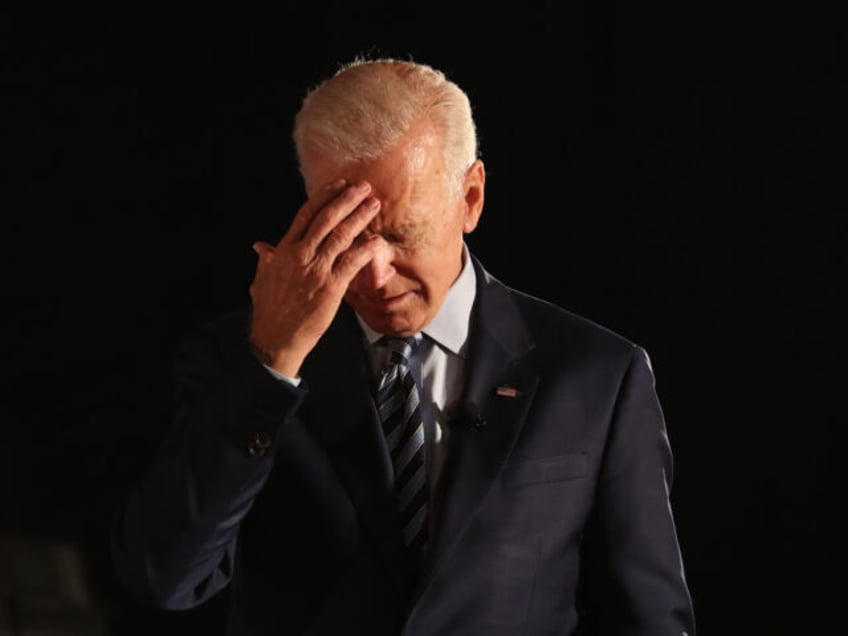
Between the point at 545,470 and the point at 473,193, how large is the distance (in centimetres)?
41

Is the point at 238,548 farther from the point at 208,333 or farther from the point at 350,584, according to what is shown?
the point at 208,333

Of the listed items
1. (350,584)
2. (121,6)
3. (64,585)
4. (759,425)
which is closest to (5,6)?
(121,6)

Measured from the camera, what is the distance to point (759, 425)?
2.60 meters

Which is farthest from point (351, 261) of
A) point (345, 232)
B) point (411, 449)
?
point (411, 449)

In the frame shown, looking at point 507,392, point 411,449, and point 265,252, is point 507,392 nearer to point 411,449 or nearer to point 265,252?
point 411,449

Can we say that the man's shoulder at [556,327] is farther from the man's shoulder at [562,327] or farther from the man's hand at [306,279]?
the man's hand at [306,279]

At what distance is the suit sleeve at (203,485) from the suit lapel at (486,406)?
0.85 feet

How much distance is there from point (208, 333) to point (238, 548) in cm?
31

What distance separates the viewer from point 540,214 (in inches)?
105

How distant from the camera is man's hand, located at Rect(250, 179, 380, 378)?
1663 mm

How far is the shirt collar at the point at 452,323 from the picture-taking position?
1909mm

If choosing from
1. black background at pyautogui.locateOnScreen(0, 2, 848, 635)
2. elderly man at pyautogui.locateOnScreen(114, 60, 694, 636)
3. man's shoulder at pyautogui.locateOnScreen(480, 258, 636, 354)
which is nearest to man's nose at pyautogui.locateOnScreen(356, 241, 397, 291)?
elderly man at pyautogui.locateOnScreen(114, 60, 694, 636)

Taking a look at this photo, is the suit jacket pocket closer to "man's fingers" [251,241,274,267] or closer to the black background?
"man's fingers" [251,241,274,267]

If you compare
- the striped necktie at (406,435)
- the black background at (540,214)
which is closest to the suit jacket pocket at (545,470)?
the striped necktie at (406,435)
